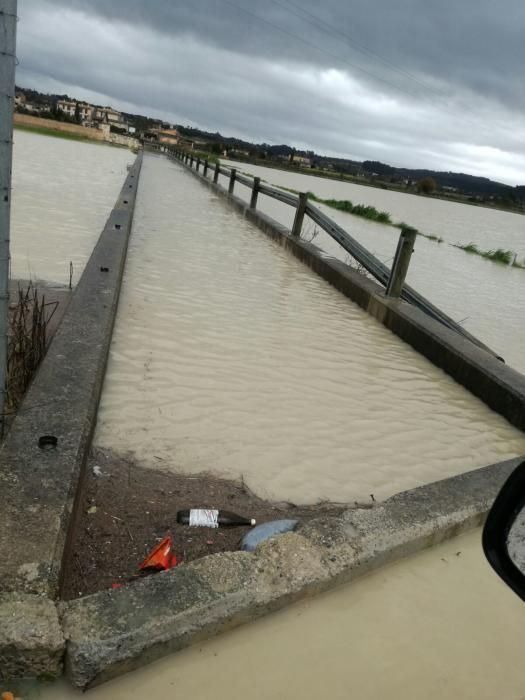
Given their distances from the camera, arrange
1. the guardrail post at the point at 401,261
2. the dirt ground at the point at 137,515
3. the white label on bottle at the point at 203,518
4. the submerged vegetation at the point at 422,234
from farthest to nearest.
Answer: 1. the submerged vegetation at the point at 422,234
2. the guardrail post at the point at 401,261
3. the white label on bottle at the point at 203,518
4. the dirt ground at the point at 137,515

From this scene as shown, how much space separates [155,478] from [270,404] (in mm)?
1267

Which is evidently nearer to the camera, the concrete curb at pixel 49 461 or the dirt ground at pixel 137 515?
the concrete curb at pixel 49 461

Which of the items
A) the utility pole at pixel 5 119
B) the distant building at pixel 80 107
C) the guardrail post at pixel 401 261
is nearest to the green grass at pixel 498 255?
the guardrail post at pixel 401 261

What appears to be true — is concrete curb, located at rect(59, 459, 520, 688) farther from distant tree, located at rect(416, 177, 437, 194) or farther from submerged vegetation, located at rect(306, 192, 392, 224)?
distant tree, located at rect(416, 177, 437, 194)

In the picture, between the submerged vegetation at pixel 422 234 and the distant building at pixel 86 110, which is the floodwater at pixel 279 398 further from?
the distant building at pixel 86 110

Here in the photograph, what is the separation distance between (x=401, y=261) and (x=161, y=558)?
5.74 meters

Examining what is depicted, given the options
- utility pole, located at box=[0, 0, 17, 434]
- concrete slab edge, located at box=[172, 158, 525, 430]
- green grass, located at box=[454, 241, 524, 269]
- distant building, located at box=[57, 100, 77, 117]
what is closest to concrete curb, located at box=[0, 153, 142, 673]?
utility pole, located at box=[0, 0, 17, 434]

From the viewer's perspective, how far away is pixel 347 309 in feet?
25.1

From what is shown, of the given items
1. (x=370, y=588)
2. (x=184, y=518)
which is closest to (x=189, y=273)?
(x=184, y=518)

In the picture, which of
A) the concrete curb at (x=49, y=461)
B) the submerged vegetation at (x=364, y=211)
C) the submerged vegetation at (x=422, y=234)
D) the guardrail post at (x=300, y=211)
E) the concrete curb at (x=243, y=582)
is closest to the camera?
the concrete curb at (x=243, y=582)

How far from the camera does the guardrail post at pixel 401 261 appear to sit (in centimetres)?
705

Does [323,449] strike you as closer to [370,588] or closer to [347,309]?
[370,588]

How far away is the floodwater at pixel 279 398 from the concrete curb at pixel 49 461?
0.32 m

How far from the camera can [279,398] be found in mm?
4184
